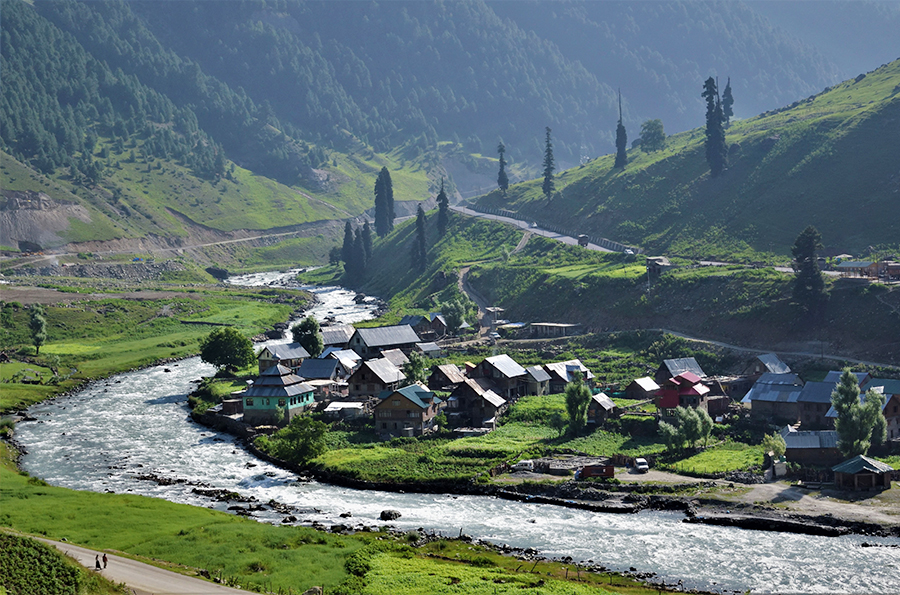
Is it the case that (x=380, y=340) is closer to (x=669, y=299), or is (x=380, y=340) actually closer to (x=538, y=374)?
(x=538, y=374)

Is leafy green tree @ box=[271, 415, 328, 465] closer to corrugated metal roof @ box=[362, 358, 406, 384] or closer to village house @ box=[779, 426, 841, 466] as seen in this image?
corrugated metal roof @ box=[362, 358, 406, 384]

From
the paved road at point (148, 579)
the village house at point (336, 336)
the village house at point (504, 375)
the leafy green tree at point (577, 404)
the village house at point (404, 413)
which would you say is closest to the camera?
the paved road at point (148, 579)

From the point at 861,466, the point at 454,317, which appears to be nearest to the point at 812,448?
the point at 861,466

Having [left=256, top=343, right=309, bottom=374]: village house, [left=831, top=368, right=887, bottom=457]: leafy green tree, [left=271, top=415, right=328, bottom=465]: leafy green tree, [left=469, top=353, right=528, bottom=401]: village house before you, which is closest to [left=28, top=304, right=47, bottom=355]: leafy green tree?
[left=256, top=343, right=309, bottom=374]: village house

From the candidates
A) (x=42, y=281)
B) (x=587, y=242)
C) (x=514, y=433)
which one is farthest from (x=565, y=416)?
(x=42, y=281)

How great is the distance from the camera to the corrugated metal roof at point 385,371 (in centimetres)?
10507

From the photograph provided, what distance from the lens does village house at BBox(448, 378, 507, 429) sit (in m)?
95.4

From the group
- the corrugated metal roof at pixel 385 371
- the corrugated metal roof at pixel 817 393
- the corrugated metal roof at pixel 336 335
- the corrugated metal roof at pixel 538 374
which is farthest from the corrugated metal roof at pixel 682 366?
the corrugated metal roof at pixel 336 335

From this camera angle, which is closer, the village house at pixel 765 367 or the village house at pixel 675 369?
the village house at pixel 675 369

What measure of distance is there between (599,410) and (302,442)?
1194 inches

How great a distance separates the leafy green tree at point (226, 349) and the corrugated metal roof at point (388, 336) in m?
16.1

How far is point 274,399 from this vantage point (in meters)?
98.6

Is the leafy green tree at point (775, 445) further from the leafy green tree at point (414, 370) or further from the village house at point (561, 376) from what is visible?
the leafy green tree at point (414, 370)

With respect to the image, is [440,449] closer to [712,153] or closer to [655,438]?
[655,438]
